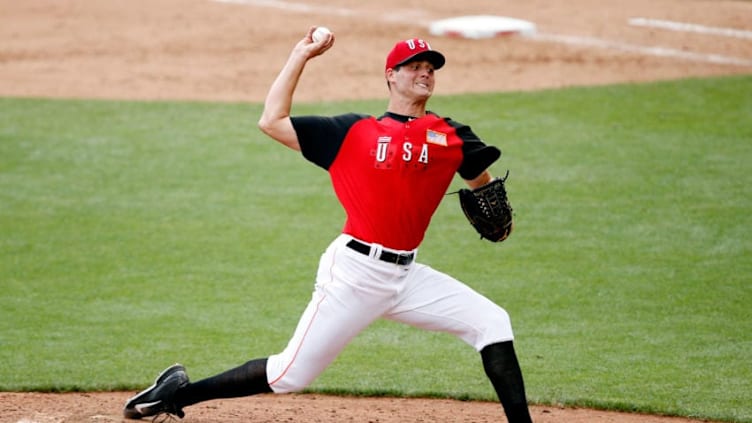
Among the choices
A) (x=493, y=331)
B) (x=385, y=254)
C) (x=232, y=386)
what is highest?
(x=385, y=254)

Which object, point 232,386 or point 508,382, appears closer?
point 508,382

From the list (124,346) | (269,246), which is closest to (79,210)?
(269,246)

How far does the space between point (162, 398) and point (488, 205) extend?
5.78 feet

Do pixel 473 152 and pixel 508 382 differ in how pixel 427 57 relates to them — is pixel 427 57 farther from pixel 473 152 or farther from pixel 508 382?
pixel 508 382

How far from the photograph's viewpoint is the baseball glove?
5285 mm

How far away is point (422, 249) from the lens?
903cm

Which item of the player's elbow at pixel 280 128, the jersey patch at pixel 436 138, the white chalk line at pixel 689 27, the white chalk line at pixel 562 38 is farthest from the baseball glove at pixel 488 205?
the white chalk line at pixel 689 27

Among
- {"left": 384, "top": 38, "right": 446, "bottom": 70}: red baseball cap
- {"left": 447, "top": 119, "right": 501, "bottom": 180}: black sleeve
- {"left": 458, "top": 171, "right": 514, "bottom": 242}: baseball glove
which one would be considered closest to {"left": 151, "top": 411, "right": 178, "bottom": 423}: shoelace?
{"left": 458, "top": 171, "right": 514, "bottom": 242}: baseball glove

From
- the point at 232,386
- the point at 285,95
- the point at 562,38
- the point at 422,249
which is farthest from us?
the point at 562,38

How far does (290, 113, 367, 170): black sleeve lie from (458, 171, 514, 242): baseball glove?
2.01ft

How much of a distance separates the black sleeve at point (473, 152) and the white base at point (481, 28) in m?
10.1

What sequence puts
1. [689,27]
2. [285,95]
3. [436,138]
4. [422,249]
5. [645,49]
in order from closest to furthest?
[285,95]
[436,138]
[422,249]
[645,49]
[689,27]

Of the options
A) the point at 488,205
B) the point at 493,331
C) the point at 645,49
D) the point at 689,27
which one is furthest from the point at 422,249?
the point at 689,27

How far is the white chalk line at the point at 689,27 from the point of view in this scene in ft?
49.9
